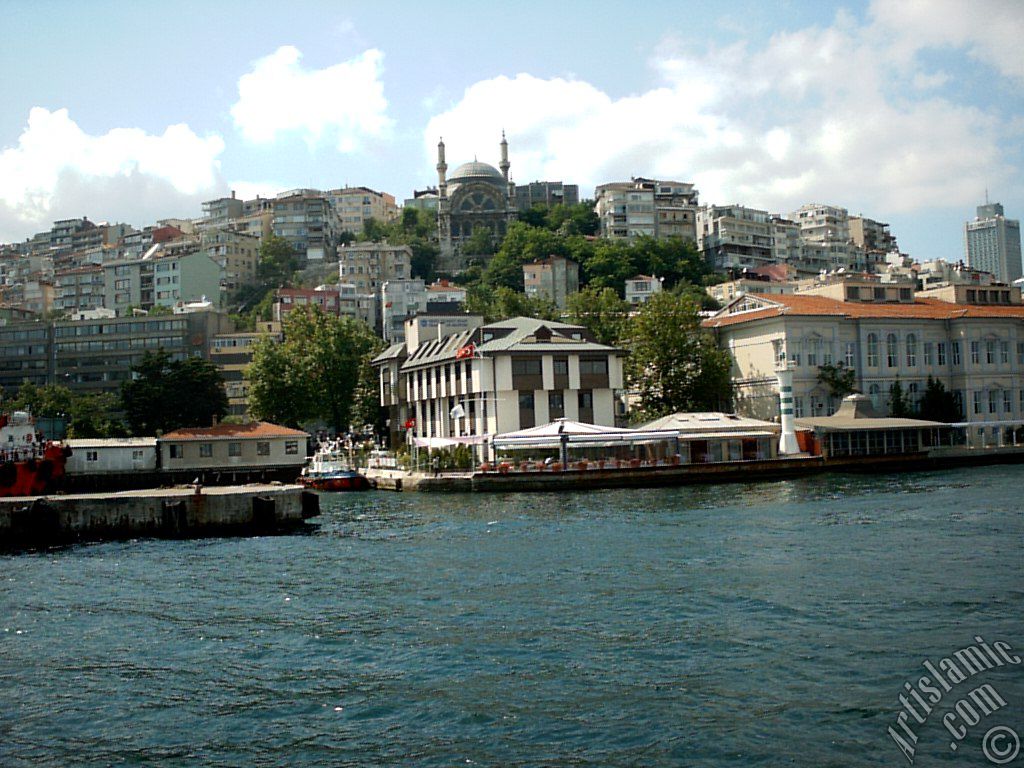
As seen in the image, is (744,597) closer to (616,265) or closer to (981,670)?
(981,670)

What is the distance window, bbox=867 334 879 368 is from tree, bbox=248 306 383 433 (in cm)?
3351

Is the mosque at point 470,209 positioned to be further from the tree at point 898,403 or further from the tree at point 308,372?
the tree at point 898,403

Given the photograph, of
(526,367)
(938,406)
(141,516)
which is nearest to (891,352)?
(938,406)

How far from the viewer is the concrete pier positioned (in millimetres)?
32000

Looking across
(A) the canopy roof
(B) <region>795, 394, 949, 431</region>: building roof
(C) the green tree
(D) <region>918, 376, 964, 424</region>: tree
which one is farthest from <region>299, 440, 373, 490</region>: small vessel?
(D) <region>918, 376, 964, 424</region>: tree

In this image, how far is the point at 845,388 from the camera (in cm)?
6241

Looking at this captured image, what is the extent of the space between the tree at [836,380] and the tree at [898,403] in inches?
112

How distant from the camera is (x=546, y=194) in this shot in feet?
497

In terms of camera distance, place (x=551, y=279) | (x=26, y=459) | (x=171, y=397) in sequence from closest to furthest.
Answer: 1. (x=26, y=459)
2. (x=171, y=397)
3. (x=551, y=279)

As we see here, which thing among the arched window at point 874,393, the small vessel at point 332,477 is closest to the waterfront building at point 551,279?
the arched window at point 874,393

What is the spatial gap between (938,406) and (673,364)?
53.0 feet

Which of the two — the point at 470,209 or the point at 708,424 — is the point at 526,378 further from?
the point at 470,209

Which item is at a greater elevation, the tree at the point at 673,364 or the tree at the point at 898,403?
the tree at the point at 673,364

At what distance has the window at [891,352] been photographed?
6512 cm
